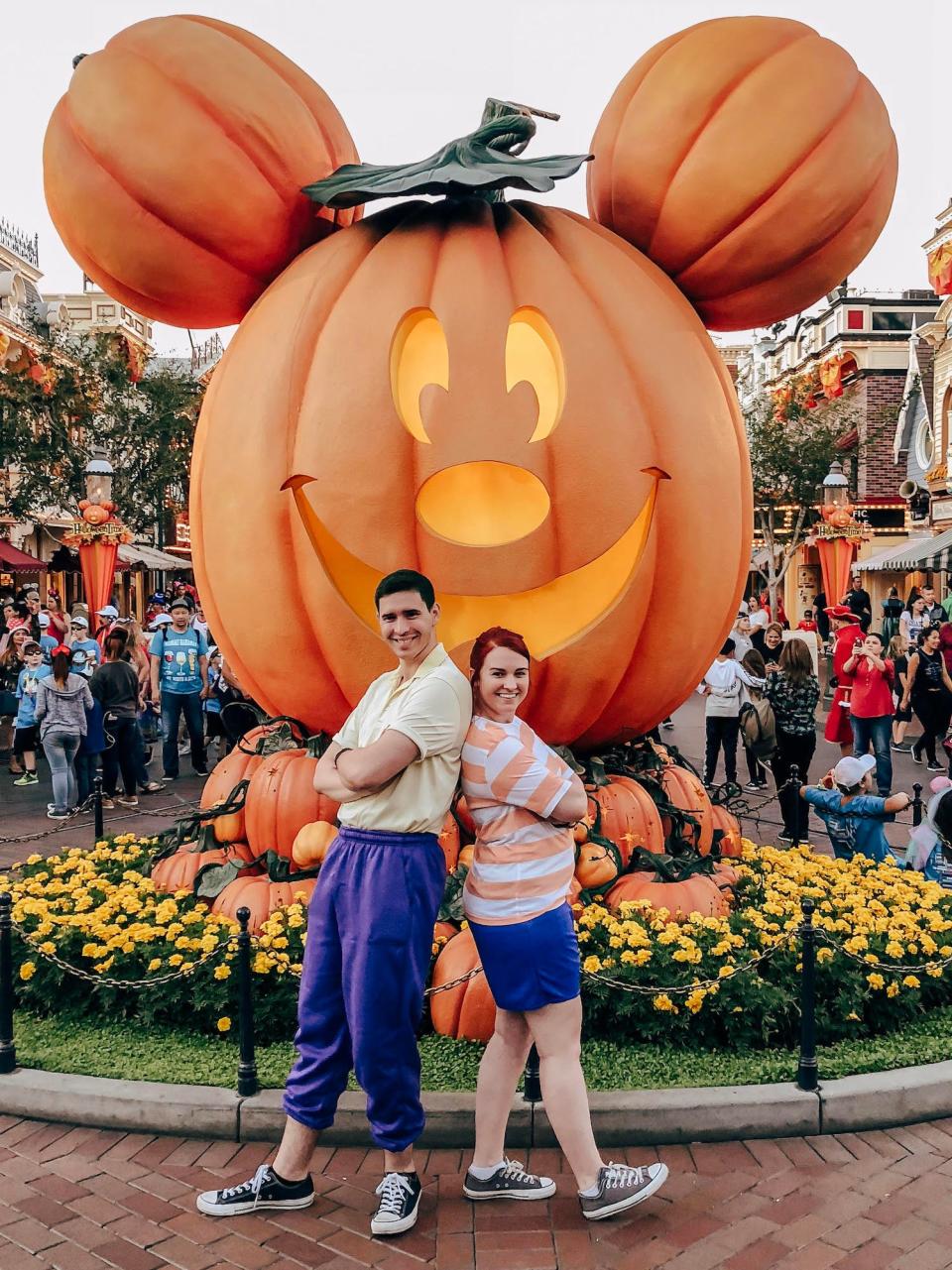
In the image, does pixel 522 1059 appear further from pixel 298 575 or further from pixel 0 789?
pixel 0 789

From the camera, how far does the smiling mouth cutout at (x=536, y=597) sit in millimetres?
4230

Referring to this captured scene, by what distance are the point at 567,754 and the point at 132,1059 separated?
206 centimetres

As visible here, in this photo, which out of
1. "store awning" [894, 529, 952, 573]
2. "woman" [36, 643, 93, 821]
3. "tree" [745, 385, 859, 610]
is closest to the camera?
"woman" [36, 643, 93, 821]

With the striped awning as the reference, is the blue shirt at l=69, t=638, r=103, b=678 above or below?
below

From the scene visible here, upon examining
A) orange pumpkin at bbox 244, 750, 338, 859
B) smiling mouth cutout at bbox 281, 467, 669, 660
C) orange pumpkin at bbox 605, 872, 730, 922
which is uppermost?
smiling mouth cutout at bbox 281, 467, 669, 660

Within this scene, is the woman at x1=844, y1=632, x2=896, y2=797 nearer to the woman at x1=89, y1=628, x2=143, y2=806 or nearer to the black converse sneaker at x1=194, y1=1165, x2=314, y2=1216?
the woman at x1=89, y1=628, x2=143, y2=806

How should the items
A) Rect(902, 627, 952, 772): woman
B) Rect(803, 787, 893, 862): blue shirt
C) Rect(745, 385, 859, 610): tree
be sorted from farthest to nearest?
Rect(745, 385, 859, 610): tree, Rect(902, 627, 952, 772): woman, Rect(803, 787, 893, 862): blue shirt

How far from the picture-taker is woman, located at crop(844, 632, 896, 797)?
8.51m

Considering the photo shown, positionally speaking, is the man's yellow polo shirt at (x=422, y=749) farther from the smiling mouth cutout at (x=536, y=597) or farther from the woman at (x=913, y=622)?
the woman at (x=913, y=622)

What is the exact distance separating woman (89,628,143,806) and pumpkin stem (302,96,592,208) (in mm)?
5019

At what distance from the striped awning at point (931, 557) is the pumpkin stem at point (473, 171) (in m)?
16.8

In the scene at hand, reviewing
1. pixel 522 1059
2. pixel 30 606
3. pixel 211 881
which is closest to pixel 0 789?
pixel 30 606

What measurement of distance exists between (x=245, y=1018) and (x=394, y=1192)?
0.86 m

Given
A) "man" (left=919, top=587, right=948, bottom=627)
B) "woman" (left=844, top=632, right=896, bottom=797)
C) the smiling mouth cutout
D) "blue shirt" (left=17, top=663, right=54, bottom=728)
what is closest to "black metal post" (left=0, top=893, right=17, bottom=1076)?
the smiling mouth cutout
